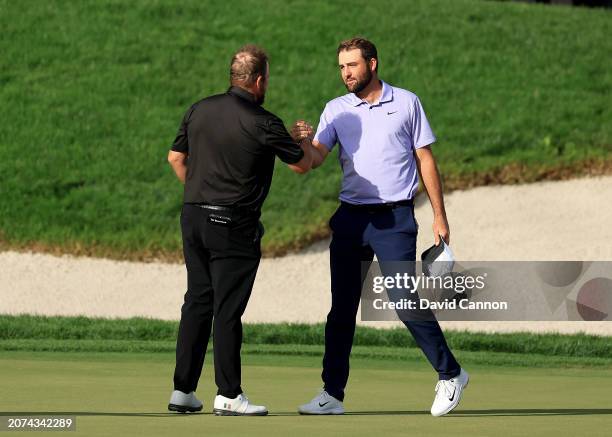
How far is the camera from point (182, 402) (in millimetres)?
7996

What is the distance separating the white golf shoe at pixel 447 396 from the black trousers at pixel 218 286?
1.04m

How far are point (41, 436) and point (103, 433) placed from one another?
11.9 inches

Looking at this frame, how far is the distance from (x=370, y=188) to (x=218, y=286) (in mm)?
1033

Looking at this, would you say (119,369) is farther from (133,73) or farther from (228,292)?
(133,73)

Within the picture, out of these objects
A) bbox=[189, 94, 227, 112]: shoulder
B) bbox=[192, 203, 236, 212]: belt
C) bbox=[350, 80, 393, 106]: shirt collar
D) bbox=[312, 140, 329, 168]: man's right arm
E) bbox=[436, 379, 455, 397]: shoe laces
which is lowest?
bbox=[436, 379, 455, 397]: shoe laces

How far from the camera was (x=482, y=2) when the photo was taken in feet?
111

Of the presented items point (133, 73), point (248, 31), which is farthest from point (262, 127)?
point (248, 31)

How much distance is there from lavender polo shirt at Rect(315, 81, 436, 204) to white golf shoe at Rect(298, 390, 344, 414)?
110 cm

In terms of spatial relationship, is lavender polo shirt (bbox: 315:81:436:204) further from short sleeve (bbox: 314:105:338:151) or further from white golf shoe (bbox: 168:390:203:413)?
white golf shoe (bbox: 168:390:203:413)

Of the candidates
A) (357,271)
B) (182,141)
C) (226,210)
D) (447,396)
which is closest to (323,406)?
(447,396)

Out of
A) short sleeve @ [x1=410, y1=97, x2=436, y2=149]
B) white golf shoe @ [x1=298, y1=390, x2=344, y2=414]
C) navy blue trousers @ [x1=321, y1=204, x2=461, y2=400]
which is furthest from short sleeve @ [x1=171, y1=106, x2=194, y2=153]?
white golf shoe @ [x1=298, y1=390, x2=344, y2=414]

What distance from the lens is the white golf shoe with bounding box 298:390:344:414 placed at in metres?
8.10

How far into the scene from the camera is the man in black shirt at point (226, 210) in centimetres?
810

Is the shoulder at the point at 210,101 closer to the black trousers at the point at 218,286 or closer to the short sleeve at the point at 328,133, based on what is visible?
the black trousers at the point at 218,286
